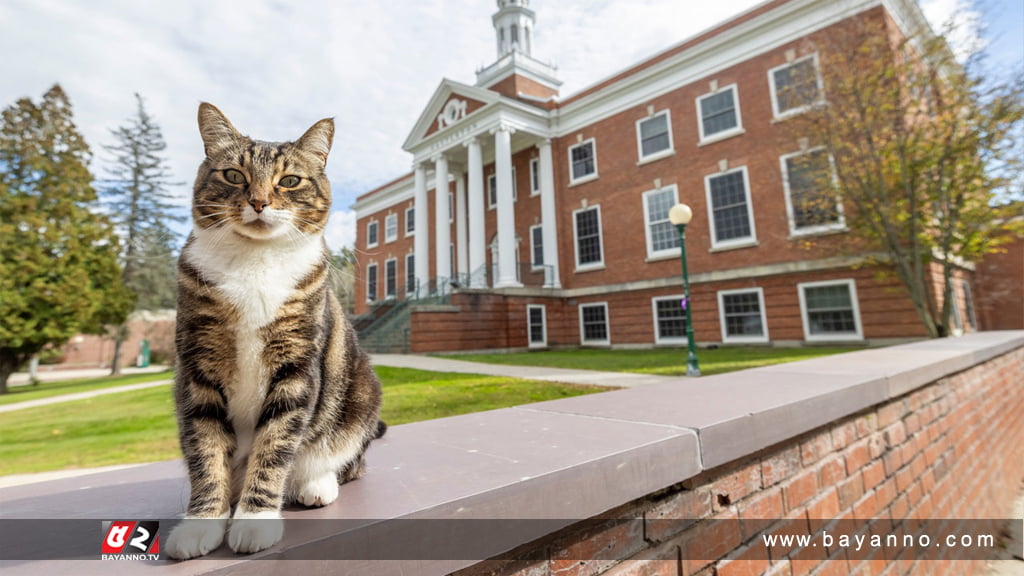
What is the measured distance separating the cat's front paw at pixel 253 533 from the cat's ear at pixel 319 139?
1074 mm

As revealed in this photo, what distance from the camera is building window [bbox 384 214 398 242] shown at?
111ft

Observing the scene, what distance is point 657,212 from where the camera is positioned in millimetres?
19891

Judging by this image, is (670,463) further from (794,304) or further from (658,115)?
(658,115)

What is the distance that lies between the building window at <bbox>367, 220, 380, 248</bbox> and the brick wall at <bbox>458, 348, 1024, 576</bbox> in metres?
35.3

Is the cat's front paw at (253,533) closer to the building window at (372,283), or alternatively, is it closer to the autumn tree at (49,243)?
the autumn tree at (49,243)

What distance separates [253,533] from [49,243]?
2527 centimetres

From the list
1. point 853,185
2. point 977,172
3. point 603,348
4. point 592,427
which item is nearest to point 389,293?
point 603,348

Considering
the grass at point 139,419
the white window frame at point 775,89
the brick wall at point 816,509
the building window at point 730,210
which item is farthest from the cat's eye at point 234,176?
the building window at point 730,210

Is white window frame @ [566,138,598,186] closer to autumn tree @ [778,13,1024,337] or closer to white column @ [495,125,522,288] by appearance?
white column @ [495,125,522,288]

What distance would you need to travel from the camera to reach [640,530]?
4.61ft

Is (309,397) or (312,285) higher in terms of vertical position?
(312,285)

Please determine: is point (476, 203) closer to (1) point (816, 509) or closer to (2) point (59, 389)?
(2) point (59, 389)

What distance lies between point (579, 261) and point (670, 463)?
841 inches

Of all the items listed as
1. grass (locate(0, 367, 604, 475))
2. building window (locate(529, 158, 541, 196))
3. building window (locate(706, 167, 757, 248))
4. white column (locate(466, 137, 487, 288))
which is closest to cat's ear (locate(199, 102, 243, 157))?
grass (locate(0, 367, 604, 475))
